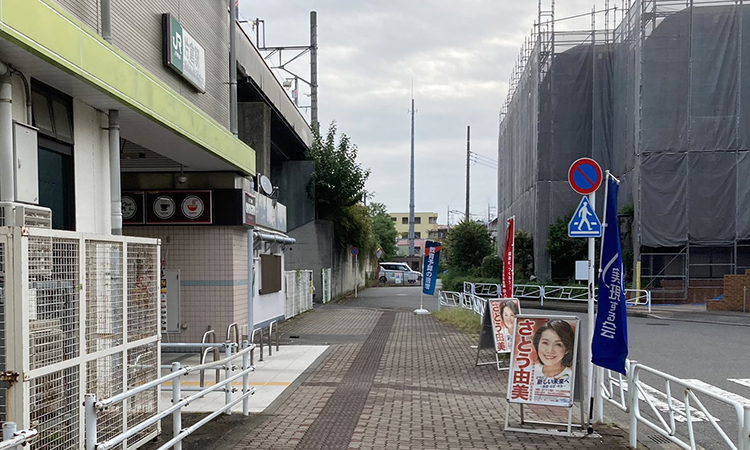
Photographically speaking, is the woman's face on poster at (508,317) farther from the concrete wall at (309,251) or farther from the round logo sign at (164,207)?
the concrete wall at (309,251)

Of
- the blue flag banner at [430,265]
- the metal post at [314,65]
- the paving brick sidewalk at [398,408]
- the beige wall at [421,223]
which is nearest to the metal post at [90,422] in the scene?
the paving brick sidewalk at [398,408]

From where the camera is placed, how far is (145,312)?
250 inches

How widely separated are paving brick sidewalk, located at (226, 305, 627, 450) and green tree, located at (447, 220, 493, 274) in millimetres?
22603

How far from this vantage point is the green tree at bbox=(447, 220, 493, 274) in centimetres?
3769

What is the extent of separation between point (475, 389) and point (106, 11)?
7.13 meters

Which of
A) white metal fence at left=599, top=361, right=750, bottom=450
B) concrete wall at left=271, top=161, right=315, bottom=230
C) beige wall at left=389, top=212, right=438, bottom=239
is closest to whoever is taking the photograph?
white metal fence at left=599, top=361, right=750, bottom=450

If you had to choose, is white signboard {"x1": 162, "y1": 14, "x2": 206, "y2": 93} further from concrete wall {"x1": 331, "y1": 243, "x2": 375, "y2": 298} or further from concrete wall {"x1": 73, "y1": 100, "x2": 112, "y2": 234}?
concrete wall {"x1": 331, "y1": 243, "x2": 375, "y2": 298}

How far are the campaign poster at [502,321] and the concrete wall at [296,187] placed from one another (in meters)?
18.5

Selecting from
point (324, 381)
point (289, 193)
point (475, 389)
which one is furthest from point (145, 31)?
point (289, 193)

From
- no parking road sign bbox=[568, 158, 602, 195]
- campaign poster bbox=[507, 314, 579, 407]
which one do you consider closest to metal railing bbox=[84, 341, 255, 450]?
campaign poster bbox=[507, 314, 579, 407]

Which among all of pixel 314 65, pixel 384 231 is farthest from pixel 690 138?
pixel 384 231

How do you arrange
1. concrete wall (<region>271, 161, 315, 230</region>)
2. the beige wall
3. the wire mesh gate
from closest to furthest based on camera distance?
1. the wire mesh gate
2. concrete wall (<region>271, 161, 315, 230</region>)
3. the beige wall

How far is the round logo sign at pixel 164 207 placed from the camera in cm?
1313

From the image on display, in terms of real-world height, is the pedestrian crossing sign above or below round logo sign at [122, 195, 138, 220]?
below
